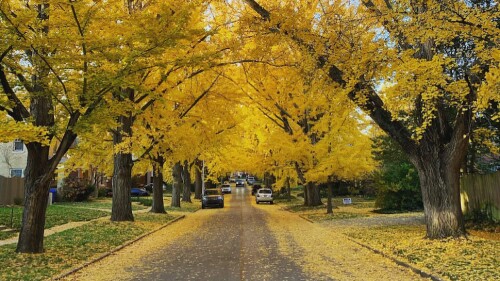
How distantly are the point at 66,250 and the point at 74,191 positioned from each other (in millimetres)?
24947

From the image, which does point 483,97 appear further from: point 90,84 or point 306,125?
point 306,125

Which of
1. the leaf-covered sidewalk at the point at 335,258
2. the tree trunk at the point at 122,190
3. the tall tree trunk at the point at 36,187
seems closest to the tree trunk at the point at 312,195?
the tree trunk at the point at 122,190

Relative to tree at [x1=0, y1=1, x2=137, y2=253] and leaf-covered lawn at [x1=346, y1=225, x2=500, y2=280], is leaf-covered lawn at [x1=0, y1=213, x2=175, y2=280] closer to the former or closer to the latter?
tree at [x1=0, y1=1, x2=137, y2=253]

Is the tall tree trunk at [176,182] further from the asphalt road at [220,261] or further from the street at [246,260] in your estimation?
the asphalt road at [220,261]

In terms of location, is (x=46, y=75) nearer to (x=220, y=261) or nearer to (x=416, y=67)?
(x=220, y=261)

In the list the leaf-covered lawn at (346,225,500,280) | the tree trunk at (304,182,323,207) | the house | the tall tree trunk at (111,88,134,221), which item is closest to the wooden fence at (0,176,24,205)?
the tall tree trunk at (111,88,134,221)

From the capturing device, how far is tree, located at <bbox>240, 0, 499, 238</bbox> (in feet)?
31.1

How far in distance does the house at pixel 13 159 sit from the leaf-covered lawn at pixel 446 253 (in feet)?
104

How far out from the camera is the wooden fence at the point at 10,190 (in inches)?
1008

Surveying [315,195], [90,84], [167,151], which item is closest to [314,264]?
[90,84]

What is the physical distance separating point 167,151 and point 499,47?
1555cm

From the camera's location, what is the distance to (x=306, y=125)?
26594mm

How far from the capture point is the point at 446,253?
9.87 metres

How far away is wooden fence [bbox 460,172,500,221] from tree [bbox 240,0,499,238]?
11.8 ft
